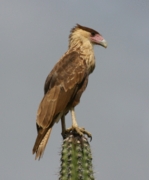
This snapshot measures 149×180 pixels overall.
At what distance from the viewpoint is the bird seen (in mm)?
6871

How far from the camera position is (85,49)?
859 centimetres

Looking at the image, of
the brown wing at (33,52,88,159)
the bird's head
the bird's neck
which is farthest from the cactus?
the bird's head

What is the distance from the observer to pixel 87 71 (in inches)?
326

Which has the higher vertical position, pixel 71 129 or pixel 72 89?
pixel 72 89

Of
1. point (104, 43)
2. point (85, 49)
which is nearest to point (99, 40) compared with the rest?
point (104, 43)

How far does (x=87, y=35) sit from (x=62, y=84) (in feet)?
4.93

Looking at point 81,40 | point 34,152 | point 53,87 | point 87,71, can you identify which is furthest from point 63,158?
point 81,40

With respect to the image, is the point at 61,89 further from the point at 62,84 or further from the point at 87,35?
the point at 87,35

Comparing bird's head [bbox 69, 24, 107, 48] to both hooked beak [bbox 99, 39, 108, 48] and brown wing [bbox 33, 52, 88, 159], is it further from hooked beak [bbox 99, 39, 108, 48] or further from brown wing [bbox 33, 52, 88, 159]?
brown wing [bbox 33, 52, 88, 159]

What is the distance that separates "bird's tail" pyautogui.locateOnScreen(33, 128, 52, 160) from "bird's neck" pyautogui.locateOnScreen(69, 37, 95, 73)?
206 centimetres

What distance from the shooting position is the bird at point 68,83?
6.87 metres

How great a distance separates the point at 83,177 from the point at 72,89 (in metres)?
3.06

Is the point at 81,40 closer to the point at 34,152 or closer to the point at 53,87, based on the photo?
the point at 53,87

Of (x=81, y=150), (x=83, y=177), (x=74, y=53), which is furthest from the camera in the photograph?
(x=74, y=53)
